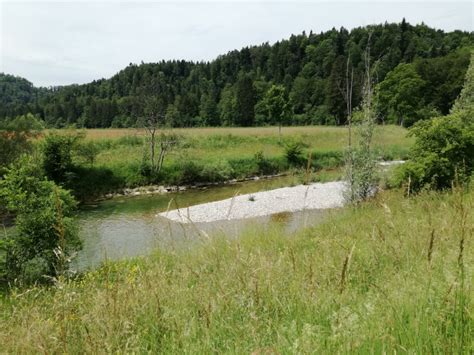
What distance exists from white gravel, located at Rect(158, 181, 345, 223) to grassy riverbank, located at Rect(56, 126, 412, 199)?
12.6ft

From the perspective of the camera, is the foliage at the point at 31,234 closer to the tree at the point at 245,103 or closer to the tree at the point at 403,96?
the tree at the point at 403,96

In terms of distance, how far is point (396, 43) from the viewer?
307 feet

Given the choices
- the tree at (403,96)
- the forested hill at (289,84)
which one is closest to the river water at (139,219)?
the forested hill at (289,84)

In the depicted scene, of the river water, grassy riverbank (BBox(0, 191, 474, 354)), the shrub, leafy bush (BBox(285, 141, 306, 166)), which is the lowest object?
the river water

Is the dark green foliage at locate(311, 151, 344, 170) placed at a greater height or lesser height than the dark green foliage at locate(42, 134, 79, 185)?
lesser

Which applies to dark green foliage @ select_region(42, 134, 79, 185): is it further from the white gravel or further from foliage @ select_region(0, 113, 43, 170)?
the white gravel

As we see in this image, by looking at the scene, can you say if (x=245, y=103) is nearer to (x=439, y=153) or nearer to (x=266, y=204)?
(x=266, y=204)

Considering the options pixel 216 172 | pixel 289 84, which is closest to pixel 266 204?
pixel 216 172

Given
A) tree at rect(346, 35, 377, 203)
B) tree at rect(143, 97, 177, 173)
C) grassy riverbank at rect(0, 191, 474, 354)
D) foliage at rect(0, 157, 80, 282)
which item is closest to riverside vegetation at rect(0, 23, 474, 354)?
grassy riverbank at rect(0, 191, 474, 354)

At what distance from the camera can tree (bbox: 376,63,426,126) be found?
5347cm

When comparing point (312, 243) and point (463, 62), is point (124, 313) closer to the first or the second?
point (312, 243)

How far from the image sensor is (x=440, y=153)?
1314 cm

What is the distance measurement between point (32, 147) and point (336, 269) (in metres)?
26.7

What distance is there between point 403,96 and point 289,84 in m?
45.6
